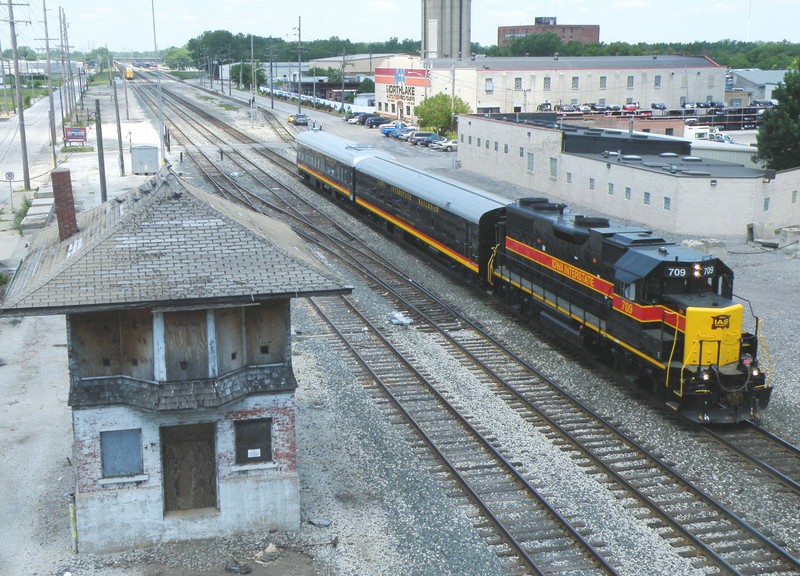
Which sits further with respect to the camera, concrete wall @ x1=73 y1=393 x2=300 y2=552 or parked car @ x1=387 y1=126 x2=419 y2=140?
parked car @ x1=387 y1=126 x2=419 y2=140

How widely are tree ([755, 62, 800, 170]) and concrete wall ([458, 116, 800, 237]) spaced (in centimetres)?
915

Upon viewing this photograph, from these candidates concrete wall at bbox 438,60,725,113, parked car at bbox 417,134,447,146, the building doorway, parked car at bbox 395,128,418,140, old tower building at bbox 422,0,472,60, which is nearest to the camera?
the building doorway

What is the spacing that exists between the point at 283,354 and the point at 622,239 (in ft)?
31.7

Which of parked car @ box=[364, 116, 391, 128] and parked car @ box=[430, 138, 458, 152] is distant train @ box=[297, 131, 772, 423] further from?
parked car @ box=[364, 116, 391, 128]

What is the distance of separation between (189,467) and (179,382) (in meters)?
1.72

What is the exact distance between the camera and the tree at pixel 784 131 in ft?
166

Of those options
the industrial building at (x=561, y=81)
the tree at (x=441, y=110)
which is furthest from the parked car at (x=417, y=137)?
the industrial building at (x=561, y=81)

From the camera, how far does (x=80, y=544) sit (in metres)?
14.0

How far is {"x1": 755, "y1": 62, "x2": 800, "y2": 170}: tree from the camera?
50625 millimetres

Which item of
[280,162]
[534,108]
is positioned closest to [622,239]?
[280,162]

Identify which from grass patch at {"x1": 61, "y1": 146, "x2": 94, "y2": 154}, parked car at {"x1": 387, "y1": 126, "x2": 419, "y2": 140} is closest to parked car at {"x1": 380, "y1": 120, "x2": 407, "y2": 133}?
parked car at {"x1": 387, "y1": 126, "x2": 419, "y2": 140}

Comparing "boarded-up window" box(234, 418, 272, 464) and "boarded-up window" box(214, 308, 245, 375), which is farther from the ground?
"boarded-up window" box(214, 308, 245, 375)

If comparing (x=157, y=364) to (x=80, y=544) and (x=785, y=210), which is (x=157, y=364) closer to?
(x=80, y=544)

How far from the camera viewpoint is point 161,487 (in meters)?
14.1
